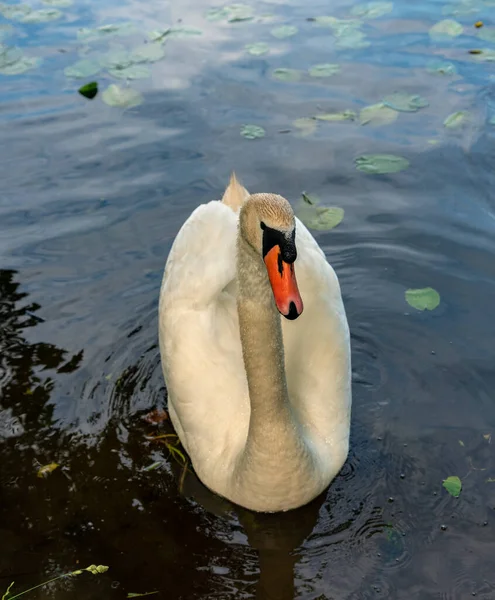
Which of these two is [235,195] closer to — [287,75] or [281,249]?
[281,249]

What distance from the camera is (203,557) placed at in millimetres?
4211

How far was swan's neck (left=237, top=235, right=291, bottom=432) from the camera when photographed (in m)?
3.55

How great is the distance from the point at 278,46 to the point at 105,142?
8.72 feet

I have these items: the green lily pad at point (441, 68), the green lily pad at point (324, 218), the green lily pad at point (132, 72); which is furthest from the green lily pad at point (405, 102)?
the green lily pad at point (132, 72)

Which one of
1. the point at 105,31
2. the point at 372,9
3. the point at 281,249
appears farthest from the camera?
the point at 105,31

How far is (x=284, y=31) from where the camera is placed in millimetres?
9688

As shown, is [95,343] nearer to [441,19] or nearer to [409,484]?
[409,484]

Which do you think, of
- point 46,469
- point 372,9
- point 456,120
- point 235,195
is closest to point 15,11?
point 372,9

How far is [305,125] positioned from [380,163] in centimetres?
102

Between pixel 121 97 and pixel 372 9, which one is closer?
pixel 121 97

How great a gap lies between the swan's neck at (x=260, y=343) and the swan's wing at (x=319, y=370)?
1.48 ft

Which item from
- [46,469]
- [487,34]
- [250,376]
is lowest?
[46,469]

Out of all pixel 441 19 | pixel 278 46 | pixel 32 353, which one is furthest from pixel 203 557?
pixel 441 19

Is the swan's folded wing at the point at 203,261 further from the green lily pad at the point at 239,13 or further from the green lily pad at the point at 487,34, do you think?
the green lily pad at the point at 239,13
